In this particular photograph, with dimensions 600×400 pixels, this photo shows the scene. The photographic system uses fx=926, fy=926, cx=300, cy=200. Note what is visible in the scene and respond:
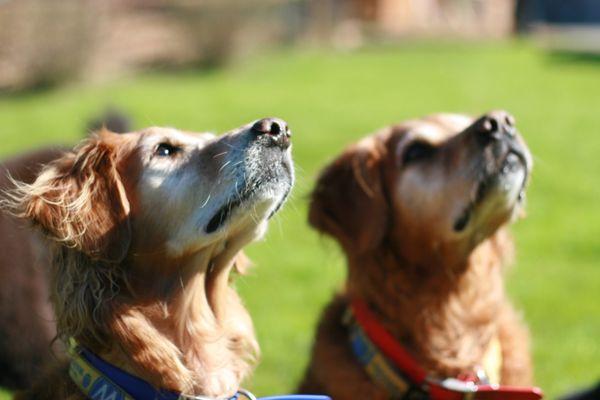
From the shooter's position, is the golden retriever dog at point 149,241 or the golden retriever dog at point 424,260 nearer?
the golden retriever dog at point 149,241

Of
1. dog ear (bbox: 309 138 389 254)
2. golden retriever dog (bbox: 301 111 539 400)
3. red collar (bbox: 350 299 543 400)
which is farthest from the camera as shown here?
dog ear (bbox: 309 138 389 254)

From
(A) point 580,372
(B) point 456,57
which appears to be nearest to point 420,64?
(B) point 456,57

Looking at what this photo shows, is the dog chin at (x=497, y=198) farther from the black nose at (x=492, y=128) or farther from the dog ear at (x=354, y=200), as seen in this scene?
the dog ear at (x=354, y=200)

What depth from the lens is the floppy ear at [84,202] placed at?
334 cm

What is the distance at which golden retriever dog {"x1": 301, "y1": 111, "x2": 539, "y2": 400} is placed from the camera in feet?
14.5

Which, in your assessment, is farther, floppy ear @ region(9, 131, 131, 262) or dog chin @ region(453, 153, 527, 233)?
dog chin @ region(453, 153, 527, 233)

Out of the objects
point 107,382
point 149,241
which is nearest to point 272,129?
point 149,241

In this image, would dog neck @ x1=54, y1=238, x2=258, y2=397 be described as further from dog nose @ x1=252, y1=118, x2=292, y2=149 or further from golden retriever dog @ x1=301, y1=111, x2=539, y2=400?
golden retriever dog @ x1=301, y1=111, x2=539, y2=400

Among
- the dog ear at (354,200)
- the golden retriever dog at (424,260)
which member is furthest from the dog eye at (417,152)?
the dog ear at (354,200)

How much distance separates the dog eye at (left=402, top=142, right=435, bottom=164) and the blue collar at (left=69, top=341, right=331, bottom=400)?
5.95 ft

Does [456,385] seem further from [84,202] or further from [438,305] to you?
[84,202]

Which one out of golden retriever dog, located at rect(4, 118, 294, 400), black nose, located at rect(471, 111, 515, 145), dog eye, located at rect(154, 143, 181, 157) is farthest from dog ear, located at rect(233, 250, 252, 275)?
black nose, located at rect(471, 111, 515, 145)

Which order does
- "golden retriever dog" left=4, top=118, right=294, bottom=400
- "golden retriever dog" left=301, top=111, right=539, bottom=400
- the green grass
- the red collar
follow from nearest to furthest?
"golden retriever dog" left=4, top=118, right=294, bottom=400 → the red collar → "golden retriever dog" left=301, top=111, right=539, bottom=400 → the green grass

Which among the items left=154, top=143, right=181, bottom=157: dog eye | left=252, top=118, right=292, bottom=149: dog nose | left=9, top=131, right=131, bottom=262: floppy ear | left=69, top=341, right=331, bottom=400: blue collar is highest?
left=252, top=118, right=292, bottom=149: dog nose
